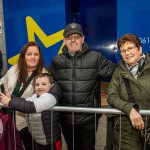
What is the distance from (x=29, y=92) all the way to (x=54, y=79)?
0.31 meters

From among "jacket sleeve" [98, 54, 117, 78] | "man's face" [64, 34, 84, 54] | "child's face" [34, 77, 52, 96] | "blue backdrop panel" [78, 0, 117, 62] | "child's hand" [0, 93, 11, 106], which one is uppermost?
"blue backdrop panel" [78, 0, 117, 62]

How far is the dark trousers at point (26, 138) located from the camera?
→ 8.43 ft

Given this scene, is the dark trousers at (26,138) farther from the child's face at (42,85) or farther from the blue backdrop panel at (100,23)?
the blue backdrop panel at (100,23)

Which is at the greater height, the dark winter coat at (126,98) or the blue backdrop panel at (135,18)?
the blue backdrop panel at (135,18)

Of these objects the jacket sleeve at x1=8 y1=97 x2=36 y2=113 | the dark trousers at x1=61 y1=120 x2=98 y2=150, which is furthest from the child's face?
the dark trousers at x1=61 y1=120 x2=98 y2=150

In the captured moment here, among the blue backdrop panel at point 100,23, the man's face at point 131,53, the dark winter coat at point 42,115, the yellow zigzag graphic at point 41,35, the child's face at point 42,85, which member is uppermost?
the blue backdrop panel at point 100,23

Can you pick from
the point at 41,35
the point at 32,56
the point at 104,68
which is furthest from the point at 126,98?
the point at 41,35

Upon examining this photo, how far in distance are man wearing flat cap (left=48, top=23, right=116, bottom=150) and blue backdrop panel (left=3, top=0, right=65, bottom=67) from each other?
1.99 meters

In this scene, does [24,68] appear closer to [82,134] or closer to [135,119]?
[82,134]

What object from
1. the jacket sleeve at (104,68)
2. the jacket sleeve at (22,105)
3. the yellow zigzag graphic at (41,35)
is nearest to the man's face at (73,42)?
the jacket sleeve at (104,68)

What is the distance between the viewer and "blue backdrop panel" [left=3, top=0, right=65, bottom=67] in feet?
14.8

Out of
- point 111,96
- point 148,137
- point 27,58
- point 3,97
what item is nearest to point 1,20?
point 27,58

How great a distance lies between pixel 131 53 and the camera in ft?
7.01

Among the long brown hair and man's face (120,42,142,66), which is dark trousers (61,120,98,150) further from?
man's face (120,42,142,66)
